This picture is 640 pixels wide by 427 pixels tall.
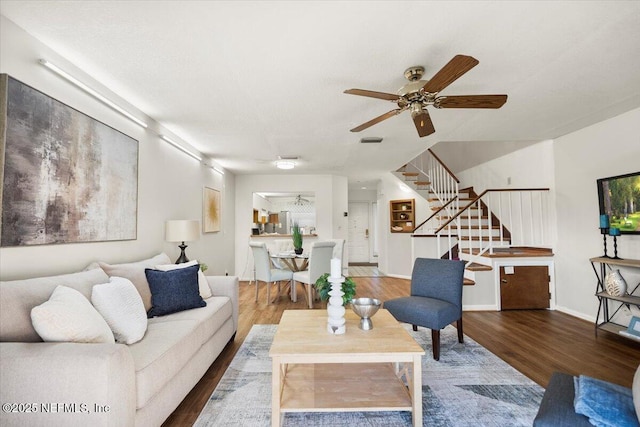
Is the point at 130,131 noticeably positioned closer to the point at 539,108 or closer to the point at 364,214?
the point at 539,108

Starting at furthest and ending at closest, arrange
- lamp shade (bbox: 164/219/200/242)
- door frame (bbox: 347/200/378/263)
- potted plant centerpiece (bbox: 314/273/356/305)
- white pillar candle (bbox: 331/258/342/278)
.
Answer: door frame (bbox: 347/200/378/263)
lamp shade (bbox: 164/219/200/242)
potted plant centerpiece (bbox: 314/273/356/305)
white pillar candle (bbox: 331/258/342/278)

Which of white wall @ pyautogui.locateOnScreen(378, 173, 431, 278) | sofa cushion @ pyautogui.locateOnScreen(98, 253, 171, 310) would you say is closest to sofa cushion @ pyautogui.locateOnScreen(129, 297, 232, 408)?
sofa cushion @ pyautogui.locateOnScreen(98, 253, 171, 310)

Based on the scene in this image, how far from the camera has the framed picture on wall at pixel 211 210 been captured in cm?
492

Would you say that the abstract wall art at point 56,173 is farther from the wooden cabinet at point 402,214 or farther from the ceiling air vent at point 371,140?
the wooden cabinet at point 402,214

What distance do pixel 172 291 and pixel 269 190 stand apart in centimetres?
453

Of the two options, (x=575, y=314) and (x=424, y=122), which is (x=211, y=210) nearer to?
(x=424, y=122)

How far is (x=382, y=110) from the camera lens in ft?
10.4

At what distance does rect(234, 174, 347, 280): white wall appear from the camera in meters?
6.83

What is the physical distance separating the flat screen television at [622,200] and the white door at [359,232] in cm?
662

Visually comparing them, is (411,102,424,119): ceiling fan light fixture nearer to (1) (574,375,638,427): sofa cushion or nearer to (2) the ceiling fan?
(2) the ceiling fan

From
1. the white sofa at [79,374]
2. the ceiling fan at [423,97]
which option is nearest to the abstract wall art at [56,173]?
the white sofa at [79,374]

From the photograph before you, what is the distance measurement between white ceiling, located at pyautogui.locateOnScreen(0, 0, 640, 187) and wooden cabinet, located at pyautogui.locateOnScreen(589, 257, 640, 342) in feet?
5.25

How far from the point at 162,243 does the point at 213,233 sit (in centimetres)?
185

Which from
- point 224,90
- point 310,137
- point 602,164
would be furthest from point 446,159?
point 224,90
